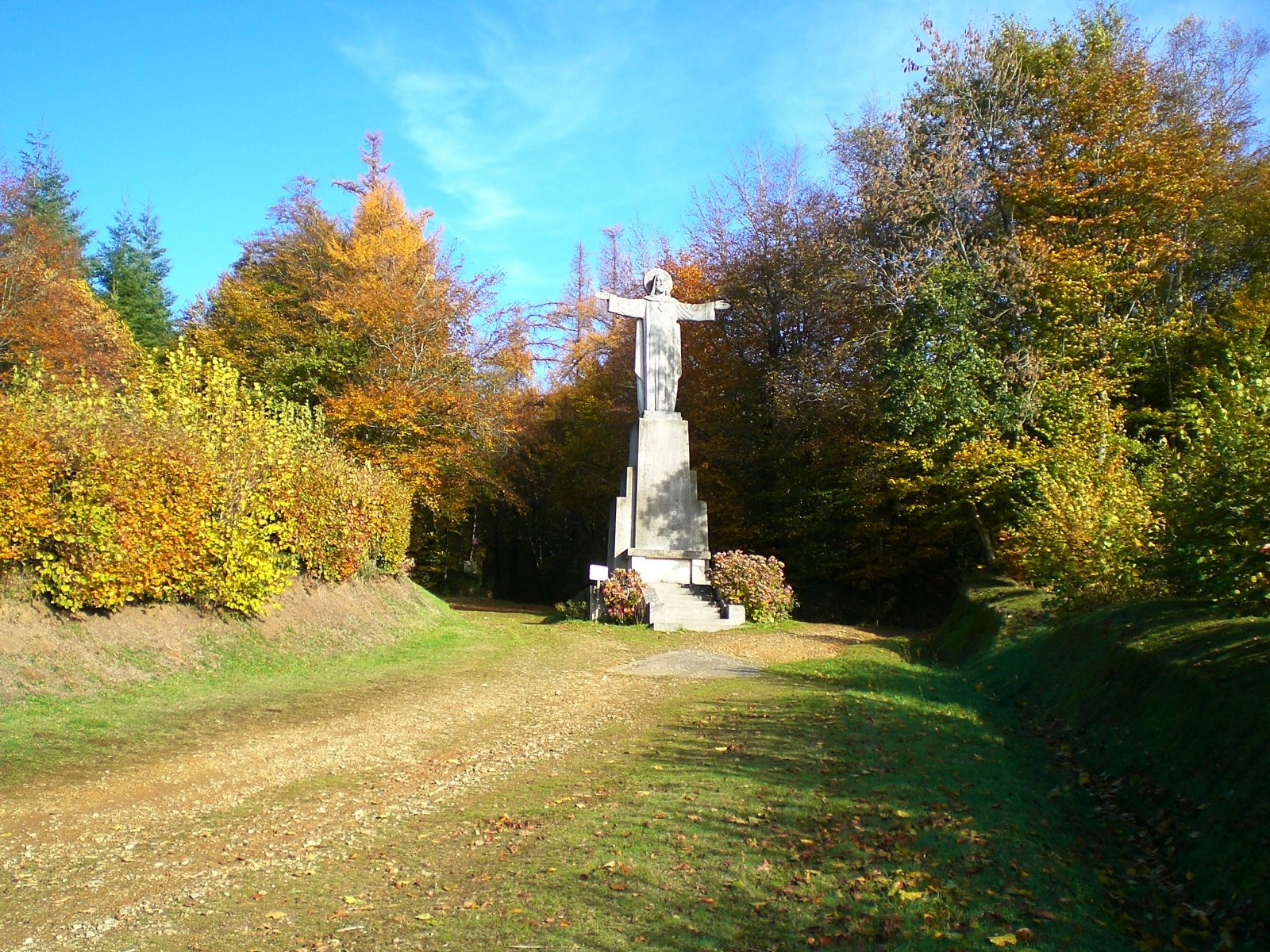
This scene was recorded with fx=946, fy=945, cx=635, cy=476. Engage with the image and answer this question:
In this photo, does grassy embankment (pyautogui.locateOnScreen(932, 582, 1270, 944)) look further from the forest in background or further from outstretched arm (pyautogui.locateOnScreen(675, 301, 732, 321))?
outstretched arm (pyautogui.locateOnScreen(675, 301, 732, 321))

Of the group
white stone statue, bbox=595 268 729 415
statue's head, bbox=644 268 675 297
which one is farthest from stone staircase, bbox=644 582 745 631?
statue's head, bbox=644 268 675 297

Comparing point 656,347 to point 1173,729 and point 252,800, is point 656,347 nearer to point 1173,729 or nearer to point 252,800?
point 1173,729

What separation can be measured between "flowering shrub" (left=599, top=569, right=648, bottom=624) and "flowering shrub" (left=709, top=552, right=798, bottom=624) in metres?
1.59

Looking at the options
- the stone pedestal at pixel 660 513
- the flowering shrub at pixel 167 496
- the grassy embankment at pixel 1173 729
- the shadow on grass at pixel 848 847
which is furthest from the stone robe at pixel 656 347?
the shadow on grass at pixel 848 847

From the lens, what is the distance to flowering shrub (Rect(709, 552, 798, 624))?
18.0 metres

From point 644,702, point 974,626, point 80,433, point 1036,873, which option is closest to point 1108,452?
point 974,626

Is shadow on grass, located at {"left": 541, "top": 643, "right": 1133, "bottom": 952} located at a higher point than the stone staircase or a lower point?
lower

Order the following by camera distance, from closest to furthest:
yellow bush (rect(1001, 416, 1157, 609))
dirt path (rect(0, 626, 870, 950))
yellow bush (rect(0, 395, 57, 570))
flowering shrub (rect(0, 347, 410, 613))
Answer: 1. dirt path (rect(0, 626, 870, 950))
2. yellow bush (rect(0, 395, 57, 570))
3. flowering shrub (rect(0, 347, 410, 613))
4. yellow bush (rect(1001, 416, 1157, 609))

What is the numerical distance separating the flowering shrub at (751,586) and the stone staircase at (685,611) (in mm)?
342

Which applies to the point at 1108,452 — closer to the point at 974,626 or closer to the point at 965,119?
the point at 974,626

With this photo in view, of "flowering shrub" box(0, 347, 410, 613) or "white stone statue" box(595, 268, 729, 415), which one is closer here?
"flowering shrub" box(0, 347, 410, 613)

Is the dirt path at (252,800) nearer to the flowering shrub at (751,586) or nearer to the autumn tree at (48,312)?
the flowering shrub at (751,586)

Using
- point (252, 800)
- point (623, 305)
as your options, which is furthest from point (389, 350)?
point (252, 800)

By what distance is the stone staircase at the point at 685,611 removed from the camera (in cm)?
1731
